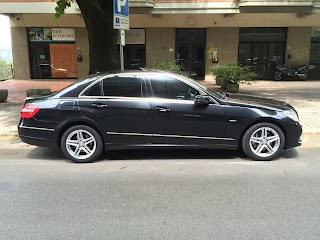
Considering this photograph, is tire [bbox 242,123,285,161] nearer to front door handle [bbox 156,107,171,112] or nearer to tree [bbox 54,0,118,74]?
front door handle [bbox 156,107,171,112]

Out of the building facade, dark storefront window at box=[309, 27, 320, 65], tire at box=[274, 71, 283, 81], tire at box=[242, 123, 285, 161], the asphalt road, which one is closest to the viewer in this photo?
the asphalt road

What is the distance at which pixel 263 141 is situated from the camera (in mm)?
5773

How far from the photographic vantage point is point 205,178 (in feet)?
16.4

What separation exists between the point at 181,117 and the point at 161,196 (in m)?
1.66

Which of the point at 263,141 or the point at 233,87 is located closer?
the point at 263,141

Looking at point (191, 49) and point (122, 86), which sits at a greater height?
point (191, 49)

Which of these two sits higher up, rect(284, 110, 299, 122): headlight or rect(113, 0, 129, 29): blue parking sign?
rect(113, 0, 129, 29): blue parking sign

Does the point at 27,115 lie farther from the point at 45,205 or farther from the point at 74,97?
the point at 45,205

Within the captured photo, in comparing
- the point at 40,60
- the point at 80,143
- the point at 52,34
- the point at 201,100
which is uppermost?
the point at 52,34

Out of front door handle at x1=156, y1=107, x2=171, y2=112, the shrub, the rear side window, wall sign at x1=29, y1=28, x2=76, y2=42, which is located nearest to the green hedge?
wall sign at x1=29, y1=28, x2=76, y2=42

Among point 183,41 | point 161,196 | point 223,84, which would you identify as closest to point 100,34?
point 161,196

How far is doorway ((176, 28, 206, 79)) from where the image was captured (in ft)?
68.5

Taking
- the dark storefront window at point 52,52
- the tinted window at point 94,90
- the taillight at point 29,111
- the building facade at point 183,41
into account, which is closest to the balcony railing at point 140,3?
the building facade at point 183,41

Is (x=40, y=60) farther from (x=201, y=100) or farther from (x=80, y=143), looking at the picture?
(x=201, y=100)
